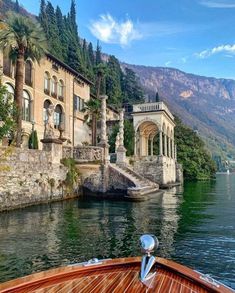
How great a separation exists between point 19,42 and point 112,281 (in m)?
21.6

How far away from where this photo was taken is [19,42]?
22.9 m

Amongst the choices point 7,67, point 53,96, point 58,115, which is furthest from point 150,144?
point 7,67

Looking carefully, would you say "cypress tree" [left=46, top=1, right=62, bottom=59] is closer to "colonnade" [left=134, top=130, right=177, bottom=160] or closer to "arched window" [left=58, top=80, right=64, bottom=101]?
"arched window" [left=58, top=80, right=64, bottom=101]

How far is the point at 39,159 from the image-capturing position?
2144 centimetres

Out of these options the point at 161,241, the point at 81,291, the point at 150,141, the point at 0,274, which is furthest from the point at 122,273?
the point at 150,141

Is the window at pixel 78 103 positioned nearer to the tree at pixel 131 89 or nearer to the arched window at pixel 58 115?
the arched window at pixel 58 115

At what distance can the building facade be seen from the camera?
34.7 meters

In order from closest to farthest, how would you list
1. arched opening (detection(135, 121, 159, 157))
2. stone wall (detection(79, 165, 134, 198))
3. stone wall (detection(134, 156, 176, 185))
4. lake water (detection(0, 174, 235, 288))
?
1. lake water (detection(0, 174, 235, 288))
2. stone wall (detection(79, 165, 134, 198))
3. stone wall (detection(134, 156, 176, 185))
4. arched opening (detection(135, 121, 159, 157))

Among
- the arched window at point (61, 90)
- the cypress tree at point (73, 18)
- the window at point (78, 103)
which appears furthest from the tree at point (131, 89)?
the arched window at point (61, 90)

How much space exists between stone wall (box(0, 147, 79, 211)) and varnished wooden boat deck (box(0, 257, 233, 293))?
13.7 meters

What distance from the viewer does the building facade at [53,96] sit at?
3472cm

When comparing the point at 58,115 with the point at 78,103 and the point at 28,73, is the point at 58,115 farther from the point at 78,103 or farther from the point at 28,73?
the point at 28,73

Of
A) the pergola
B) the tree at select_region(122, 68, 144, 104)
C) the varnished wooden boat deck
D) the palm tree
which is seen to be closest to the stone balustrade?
the palm tree

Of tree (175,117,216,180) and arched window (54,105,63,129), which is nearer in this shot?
arched window (54,105,63,129)
